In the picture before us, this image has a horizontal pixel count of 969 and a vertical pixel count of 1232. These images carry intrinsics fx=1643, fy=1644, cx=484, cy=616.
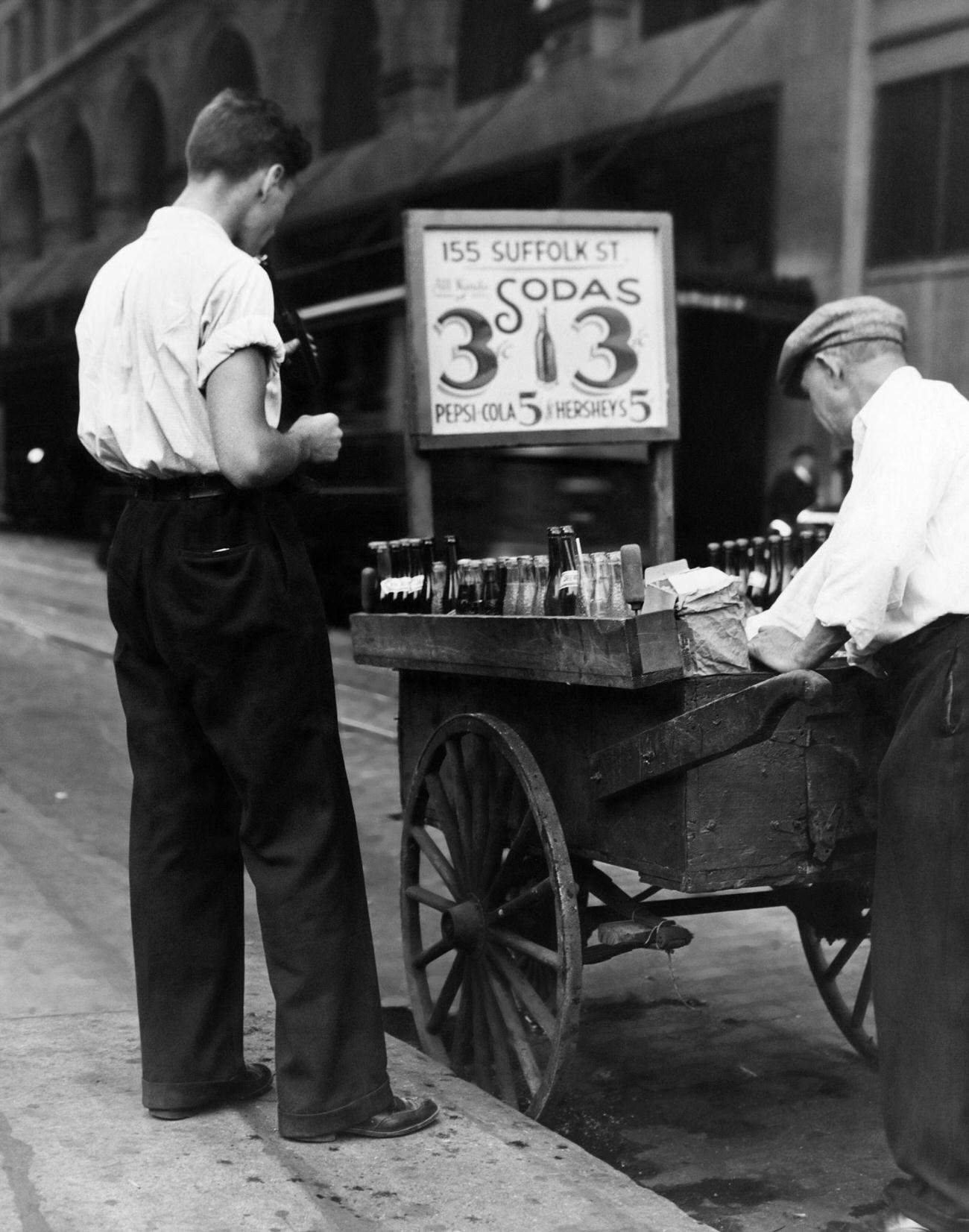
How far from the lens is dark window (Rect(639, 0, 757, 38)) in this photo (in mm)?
16797

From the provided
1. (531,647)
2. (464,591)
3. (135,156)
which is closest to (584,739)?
(531,647)

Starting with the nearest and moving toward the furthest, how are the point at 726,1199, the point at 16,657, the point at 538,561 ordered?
the point at 726,1199
the point at 538,561
the point at 16,657

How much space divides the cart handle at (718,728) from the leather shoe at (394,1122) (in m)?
0.81

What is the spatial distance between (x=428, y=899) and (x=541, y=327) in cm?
243

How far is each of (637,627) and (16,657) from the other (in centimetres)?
987

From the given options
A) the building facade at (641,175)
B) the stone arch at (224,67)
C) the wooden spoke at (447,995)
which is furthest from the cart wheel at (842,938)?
the stone arch at (224,67)

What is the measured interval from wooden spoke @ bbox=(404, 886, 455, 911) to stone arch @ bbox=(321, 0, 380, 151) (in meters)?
19.6

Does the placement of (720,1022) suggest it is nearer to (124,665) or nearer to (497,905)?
(497,905)

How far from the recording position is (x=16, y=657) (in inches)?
489

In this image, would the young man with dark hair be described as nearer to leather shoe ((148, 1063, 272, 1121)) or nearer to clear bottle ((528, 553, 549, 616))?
leather shoe ((148, 1063, 272, 1121))

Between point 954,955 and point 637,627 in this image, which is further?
point 637,627

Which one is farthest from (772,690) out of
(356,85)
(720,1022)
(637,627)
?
(356,85)

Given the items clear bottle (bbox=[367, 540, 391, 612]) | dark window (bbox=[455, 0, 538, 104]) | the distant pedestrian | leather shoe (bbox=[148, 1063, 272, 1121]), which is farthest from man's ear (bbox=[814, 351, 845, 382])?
dark window (bbox=[455, 0, 538, 104])

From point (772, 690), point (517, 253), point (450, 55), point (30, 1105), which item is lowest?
point (30, 1105)
